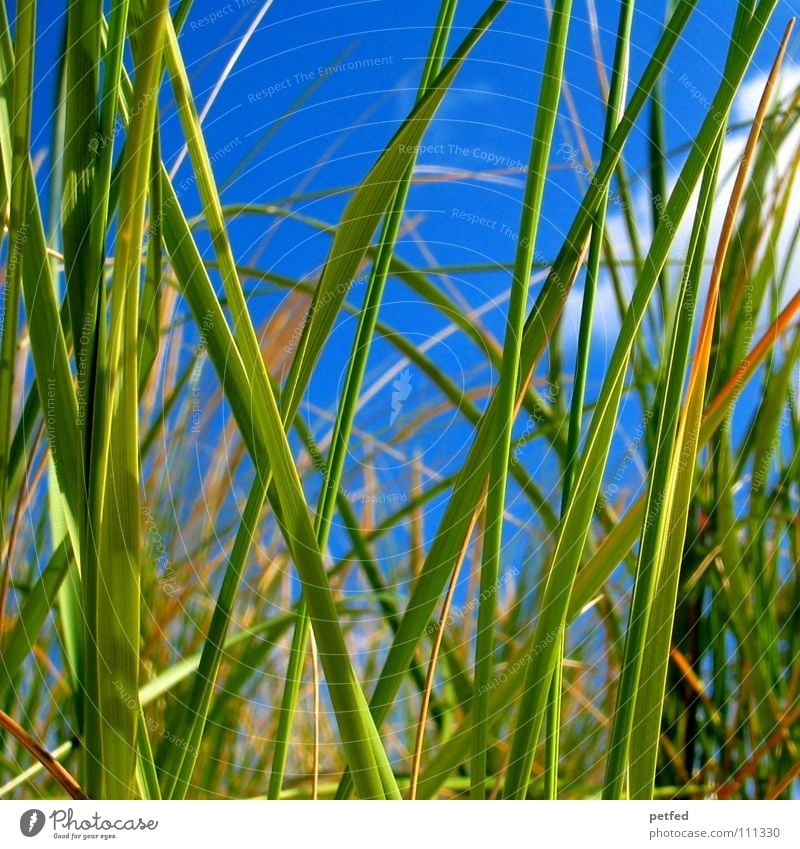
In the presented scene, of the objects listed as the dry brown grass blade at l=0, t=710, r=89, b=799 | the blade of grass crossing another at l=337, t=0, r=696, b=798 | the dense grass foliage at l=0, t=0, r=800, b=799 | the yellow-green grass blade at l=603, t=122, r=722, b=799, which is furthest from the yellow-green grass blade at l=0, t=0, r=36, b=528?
the yellow-green grass blade at l=603, t=122, r=722, b=799

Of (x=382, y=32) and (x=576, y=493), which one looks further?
(x=382, y=32)

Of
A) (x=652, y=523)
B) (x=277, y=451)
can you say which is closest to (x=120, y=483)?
(x=277, y=451)

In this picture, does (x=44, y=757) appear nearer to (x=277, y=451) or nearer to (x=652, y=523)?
(x=277, y=451)

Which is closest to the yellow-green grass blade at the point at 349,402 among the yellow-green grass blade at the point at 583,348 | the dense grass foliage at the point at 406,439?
the dense grass foliage at the point at 406,439

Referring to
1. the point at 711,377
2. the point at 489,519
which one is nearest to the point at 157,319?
the point at 489,519

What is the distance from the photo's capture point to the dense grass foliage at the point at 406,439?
1.40 ft

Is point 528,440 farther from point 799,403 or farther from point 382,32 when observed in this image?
point 382,32

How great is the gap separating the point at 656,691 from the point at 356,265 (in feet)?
1.12

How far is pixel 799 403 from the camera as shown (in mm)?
579

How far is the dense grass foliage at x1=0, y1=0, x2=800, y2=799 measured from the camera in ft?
1.40
